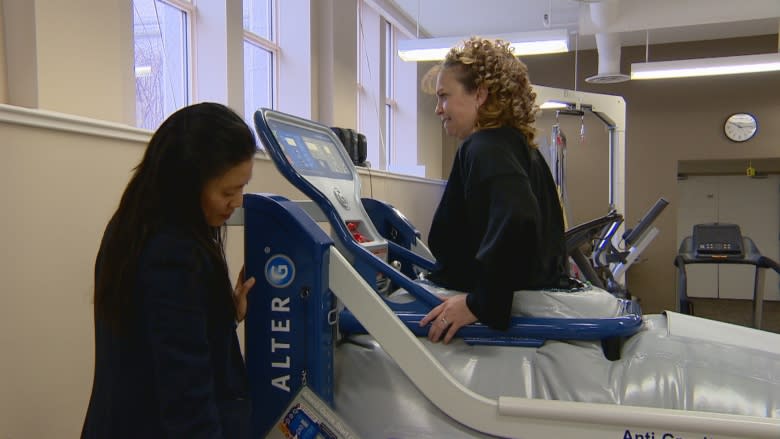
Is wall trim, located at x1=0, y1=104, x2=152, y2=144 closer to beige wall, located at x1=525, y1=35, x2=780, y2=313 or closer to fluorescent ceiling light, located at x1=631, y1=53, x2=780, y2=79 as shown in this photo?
fluorescent ceiling light, located at x1=631, y1=53, x2=780, y2=79

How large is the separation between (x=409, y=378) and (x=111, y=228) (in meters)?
0.73

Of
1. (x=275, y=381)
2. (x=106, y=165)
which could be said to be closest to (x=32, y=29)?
(x=106, y=165)

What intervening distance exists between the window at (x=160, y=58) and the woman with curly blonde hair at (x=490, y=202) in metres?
1.93

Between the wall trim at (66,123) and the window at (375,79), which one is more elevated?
the window at (375,79)

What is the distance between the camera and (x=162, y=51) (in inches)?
136

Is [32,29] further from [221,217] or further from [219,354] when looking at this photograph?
[219,354]

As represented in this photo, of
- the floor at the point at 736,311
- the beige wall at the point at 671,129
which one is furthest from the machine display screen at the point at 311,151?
the beige wall at the point at 671,129

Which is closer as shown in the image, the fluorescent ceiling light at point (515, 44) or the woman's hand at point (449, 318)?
the woman's hand at point (449, 318)

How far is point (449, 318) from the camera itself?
153 centimetres

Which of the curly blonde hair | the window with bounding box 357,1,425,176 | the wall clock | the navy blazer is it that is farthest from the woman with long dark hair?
the wall clock

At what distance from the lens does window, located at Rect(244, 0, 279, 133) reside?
15.0ft

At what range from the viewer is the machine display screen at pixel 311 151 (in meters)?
1.69

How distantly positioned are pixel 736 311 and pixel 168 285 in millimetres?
7840

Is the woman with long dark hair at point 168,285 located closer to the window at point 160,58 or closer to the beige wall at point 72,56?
the beige wall at point 72,56
